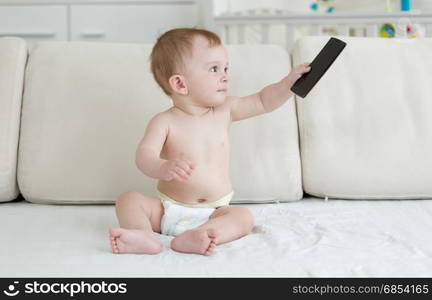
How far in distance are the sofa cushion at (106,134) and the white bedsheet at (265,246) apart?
2.3 inches

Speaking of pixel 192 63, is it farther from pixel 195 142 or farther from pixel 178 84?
pixel 195 142

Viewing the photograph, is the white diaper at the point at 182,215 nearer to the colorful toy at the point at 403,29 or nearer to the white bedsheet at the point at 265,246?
the white bedsheet at the point at 265,246

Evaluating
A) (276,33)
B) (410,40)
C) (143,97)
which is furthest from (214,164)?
(276,33)

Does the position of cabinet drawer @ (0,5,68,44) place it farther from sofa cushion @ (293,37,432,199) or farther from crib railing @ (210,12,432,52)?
sofa cushion @ (293,37,432,199)

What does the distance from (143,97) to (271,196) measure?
40 cm

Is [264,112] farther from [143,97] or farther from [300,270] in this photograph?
[300,270]

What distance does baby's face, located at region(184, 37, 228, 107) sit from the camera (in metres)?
1.41

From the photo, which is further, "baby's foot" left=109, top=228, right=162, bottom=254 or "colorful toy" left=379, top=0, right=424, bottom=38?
"colorful toy" left=379, top=0, right=424, bottom=38

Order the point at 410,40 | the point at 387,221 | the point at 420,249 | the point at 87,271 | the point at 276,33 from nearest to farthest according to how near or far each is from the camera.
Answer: the point at 87,271, the point at 420,249, the point at 387,221, the point at 410,40, the point at 276,33

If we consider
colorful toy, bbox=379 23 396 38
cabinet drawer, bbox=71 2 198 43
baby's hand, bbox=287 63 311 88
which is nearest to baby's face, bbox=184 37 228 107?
baby's hand, bbox=287 63 311 88

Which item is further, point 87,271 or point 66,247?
point 66,247

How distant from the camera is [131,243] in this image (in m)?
1.16

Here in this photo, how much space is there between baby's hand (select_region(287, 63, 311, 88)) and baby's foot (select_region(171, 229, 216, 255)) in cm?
44

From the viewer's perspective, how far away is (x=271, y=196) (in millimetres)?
1605
